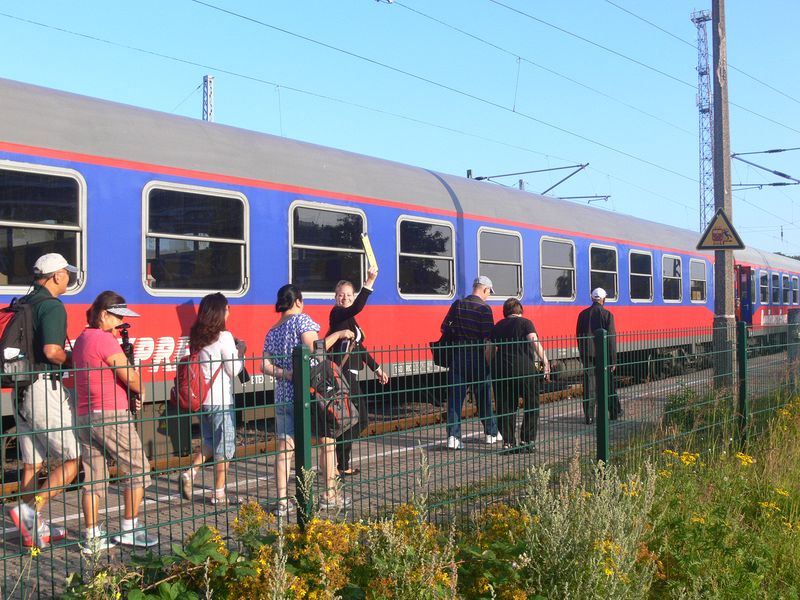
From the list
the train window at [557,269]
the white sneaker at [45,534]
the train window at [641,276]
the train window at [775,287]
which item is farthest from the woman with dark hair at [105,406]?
the train window at [775,287]

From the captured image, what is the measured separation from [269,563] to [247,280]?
4899mm

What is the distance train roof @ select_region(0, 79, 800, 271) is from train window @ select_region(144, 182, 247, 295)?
0.28 metres

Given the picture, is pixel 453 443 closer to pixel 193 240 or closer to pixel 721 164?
pixel 193 240

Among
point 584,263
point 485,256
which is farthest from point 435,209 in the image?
point 584,263

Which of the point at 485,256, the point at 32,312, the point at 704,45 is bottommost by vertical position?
the point at 32,312

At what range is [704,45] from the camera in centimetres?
5016

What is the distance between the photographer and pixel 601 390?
582cm

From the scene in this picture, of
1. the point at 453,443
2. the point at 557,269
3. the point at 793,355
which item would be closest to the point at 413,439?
the point at 453,443

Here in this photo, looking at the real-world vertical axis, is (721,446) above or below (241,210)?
below

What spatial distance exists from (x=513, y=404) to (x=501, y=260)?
6.51m

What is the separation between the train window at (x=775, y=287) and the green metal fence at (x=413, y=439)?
58.2 feet

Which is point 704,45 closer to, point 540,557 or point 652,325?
point 652,325

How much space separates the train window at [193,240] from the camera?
745 centimetres

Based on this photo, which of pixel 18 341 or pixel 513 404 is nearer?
pixel 18 341
